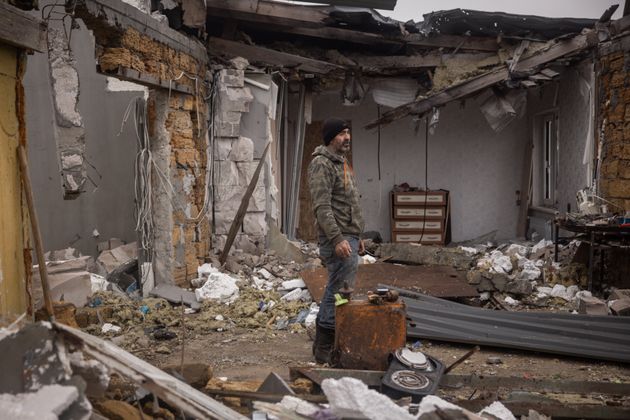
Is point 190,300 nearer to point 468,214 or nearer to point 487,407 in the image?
point 487,407

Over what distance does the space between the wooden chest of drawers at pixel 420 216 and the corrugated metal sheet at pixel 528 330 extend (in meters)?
5.15

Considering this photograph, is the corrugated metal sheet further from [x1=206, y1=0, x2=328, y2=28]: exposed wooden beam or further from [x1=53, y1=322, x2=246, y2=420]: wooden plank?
[x1=206, y1=0, x2=328, y2=28]: exposed wooden beam

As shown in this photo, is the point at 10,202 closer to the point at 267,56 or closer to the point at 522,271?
the point at 267,56

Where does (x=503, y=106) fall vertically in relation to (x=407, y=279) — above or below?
above

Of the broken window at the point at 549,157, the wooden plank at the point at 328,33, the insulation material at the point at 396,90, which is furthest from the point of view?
the broken window at the point at 549,157

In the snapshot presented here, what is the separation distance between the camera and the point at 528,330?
17.7 feet

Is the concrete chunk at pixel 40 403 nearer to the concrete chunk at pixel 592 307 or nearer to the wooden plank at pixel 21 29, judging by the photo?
the wooden plank at pixel 21 29

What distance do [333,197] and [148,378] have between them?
2.64 meters

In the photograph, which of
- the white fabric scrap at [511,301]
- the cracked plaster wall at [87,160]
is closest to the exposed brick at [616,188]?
the white fabric scrap at [511,301]

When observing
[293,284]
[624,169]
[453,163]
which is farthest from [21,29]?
[453,163]

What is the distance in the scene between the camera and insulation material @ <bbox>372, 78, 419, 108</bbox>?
9.91m

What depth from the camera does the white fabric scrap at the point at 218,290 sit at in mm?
6805

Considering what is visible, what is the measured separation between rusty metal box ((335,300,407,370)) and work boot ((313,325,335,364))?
503 mm

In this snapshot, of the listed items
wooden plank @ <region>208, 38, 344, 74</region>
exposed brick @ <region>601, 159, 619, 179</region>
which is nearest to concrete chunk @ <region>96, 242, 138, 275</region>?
wooden plank @ <region>208, 38, 344, 74</region>
